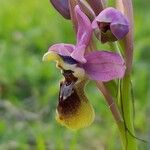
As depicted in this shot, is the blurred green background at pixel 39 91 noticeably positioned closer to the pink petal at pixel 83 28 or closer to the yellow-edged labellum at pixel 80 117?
the yellow-edged labellum at pixel 80 117

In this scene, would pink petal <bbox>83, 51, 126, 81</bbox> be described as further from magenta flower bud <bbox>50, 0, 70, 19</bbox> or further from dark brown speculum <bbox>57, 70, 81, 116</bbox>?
magenta flower bud <bbox>50, 0, 70, 19</bbox>

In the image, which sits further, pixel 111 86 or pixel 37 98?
→ pixel 37 98

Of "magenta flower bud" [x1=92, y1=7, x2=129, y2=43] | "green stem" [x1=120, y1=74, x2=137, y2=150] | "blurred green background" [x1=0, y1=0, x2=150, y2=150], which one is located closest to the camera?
"magenta flower bud" [x1=92, y1=7, x2=129, y2=43]

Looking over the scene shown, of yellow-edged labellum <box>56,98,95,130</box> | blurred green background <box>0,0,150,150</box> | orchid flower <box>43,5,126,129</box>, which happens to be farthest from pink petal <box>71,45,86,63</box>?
blurred green background <box>0,0,150,150</box>

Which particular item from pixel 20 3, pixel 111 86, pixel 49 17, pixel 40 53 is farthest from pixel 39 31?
pixel 111 86

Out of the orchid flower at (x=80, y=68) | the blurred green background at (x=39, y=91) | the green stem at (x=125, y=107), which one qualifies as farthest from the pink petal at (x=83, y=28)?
the blurred green background at (x=39, y=91)

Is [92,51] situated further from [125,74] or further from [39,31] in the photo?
[39,31]
